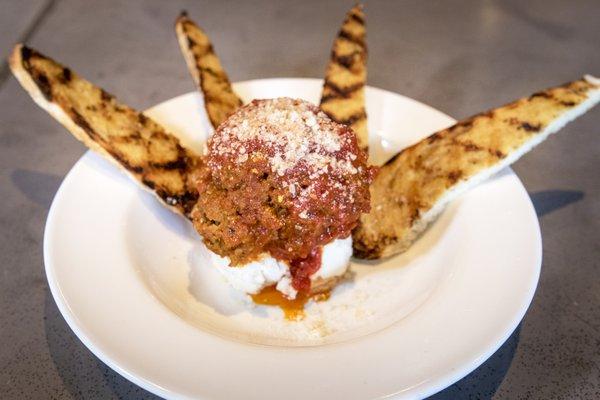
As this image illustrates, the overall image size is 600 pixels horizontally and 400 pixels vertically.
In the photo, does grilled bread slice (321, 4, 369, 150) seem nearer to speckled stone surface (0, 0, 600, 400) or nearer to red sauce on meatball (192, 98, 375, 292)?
red sauce on meatball (192, 98, 375, 292)

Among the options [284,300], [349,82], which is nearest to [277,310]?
[284,300]

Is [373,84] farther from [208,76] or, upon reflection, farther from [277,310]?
[277,310]

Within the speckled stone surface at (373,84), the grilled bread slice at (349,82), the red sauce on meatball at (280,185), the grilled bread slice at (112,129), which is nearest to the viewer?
the red sauce on meatball at (280,185)

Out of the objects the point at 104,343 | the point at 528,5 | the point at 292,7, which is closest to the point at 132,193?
the point at 104,343

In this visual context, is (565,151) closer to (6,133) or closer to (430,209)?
(430,209)

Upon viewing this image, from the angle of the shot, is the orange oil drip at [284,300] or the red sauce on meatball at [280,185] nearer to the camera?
the red sauce on meatball at [280,185]

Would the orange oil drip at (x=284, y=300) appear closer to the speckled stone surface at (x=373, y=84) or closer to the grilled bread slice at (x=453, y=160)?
the grilled bread slice at (x=453, y=160)

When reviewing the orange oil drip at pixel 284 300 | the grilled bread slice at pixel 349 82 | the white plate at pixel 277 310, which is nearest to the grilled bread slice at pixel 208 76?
the white plate at pixel 277 310

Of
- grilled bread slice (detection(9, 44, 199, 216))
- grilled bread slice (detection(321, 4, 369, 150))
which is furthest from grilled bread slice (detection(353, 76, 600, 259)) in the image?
grilled bread slice (detection(9, 44, 199, 216))
